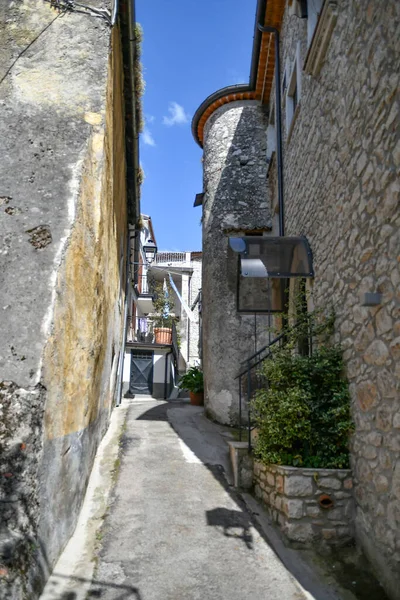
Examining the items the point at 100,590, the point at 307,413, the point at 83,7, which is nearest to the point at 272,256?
the point at 307,413

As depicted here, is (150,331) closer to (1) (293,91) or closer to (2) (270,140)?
(2) (270,140)

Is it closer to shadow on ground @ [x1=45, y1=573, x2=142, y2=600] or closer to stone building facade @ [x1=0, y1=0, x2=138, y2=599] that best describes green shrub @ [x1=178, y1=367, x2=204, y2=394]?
stone building facade @ [x1=0, y1=0, x2=138, y2=599]

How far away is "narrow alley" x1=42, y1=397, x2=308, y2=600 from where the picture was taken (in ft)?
11.1

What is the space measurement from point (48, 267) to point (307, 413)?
9.06 feet

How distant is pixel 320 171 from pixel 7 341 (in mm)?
4082

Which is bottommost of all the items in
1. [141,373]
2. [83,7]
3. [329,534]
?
[329,534]

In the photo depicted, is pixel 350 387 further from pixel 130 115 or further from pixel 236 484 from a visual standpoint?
pixel 130 115

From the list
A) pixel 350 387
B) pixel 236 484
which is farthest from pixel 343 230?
pixel 236 484

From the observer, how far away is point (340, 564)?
3738 mm

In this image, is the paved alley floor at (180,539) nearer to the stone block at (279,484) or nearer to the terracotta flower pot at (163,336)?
the stone block at (279,484)

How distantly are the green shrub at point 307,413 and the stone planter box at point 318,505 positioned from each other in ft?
0.49

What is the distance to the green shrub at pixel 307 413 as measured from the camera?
427cm

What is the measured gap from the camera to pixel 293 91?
7645 millimetres

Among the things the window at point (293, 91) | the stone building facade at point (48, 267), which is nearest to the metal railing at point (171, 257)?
the window at point (293, 91)
